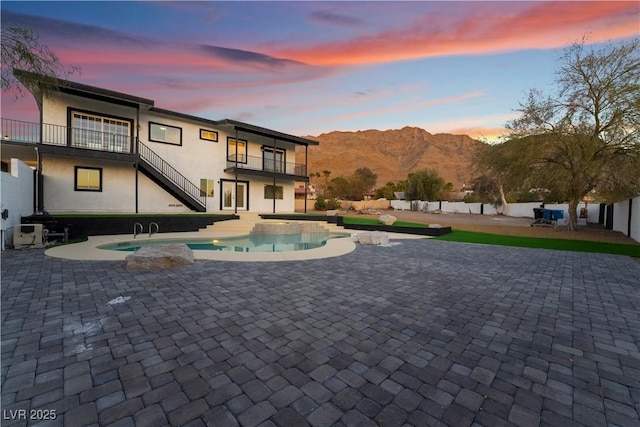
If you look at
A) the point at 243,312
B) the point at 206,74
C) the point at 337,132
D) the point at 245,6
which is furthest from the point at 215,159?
the point at 337,132

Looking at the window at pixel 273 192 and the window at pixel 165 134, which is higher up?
the window at pixel 165 134

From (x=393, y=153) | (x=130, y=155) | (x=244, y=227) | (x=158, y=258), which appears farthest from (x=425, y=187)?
(x=393, y=153)

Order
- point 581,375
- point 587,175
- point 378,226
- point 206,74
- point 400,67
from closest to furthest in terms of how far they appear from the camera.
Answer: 1. point 581,375
2. point 587,175
3. point 378,226
4. point 206,74
5. point 400,67

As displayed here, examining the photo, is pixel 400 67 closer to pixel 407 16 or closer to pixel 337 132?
pixel 407 16

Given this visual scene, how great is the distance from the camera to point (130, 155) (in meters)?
15.0

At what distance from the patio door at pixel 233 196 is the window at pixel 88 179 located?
7.29 metres

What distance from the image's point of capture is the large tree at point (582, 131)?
43.8 feet

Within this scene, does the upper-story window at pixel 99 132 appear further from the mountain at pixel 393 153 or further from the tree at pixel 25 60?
the mountain at pixel 393 153

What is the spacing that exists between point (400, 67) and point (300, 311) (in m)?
23.4

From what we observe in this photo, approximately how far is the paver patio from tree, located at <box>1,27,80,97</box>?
4114mm

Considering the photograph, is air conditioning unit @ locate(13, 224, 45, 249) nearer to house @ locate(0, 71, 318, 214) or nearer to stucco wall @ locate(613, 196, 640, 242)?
house @ locate(0, 71, 318, 214)

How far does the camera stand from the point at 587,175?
1454 centimetres

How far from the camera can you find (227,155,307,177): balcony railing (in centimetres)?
2153

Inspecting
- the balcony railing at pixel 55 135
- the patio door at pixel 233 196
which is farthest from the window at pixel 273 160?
the balcony railing at pixel 55 135
